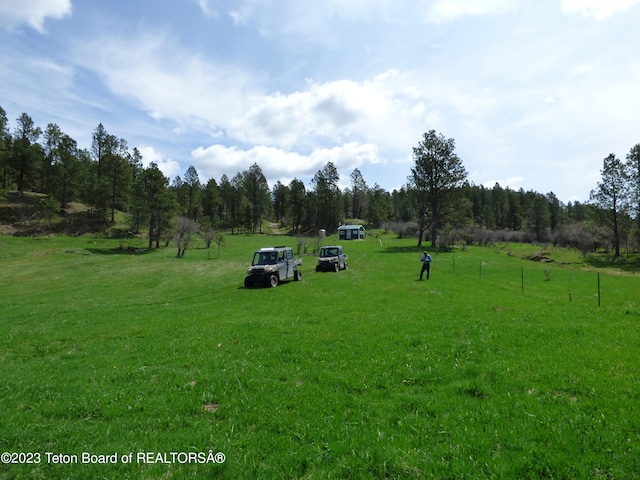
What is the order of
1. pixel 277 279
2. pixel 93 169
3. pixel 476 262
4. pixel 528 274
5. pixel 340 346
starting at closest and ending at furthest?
pixel 340 346 < pixel 277 279 < pixel 528 274 < pixel 476 262 < pixel 93 169

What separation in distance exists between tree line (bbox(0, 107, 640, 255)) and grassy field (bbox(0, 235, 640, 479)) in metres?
39.5

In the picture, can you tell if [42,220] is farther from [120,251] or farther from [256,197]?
[256,197]

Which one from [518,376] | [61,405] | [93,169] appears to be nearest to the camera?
[61,405]

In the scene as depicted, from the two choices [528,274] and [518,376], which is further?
[528,274]

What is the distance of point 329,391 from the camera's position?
7574 millimetres

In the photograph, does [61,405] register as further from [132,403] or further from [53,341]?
[53,341]

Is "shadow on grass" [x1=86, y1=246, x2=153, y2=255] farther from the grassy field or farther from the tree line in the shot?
the grassy field

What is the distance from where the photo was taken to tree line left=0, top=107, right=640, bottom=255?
53.0 meters

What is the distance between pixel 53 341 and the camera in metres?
13.0

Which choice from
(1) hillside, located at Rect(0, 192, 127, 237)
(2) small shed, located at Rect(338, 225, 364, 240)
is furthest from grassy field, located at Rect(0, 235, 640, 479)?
(2) small shed, located at Rect(338, 225, 364, 240)

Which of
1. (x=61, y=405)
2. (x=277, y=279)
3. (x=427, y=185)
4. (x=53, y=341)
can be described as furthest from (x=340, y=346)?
(x=427, y=185)

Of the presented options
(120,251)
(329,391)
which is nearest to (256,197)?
(120,251)

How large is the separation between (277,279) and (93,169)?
84666mm

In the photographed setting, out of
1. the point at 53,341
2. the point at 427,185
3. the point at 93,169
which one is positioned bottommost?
the point at 53,341
